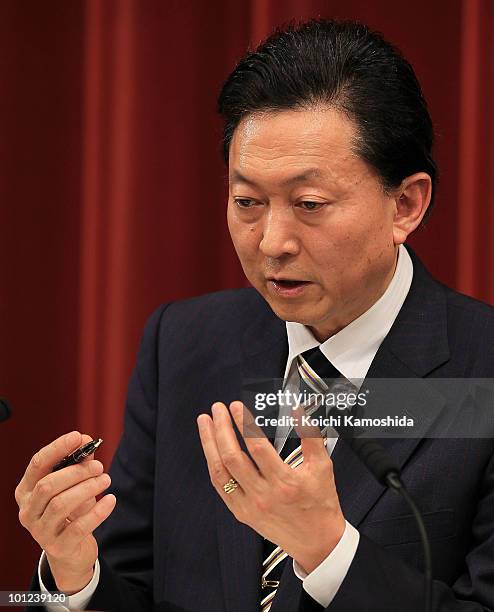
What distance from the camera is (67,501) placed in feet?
4.31

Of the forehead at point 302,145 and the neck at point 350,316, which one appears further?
the neck at point 350,316

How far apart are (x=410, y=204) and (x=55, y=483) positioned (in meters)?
0.64

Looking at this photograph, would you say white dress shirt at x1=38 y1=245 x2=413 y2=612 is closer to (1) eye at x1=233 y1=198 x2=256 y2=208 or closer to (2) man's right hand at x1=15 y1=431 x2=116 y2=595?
(2) man's right hand at x1=15 y1=431 x2=116 y2=595

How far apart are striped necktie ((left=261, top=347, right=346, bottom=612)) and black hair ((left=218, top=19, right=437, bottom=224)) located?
294mm

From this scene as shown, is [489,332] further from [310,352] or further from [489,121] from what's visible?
[489,121]

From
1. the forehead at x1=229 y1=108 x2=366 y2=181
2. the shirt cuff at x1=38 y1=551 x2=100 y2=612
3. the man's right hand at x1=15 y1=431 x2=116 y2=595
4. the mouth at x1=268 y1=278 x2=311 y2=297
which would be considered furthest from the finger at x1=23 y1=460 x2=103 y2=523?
the forehead at x1=229 y1=108 x2=366 y2=181

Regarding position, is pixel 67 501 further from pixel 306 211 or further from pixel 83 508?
pixel 306 211

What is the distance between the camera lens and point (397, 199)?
4.92ft

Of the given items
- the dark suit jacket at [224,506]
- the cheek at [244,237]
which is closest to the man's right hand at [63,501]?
the dark suit jacket at [224,506]

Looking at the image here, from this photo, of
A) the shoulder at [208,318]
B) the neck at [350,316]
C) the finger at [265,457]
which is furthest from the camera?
the shoulder at [208,318]

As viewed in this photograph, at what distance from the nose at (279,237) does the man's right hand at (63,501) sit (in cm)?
35

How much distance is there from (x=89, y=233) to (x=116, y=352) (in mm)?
253

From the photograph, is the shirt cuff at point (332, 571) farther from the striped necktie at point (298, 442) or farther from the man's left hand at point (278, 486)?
→ the striped necktie at point (298, 442)

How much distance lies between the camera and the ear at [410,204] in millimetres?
1498
